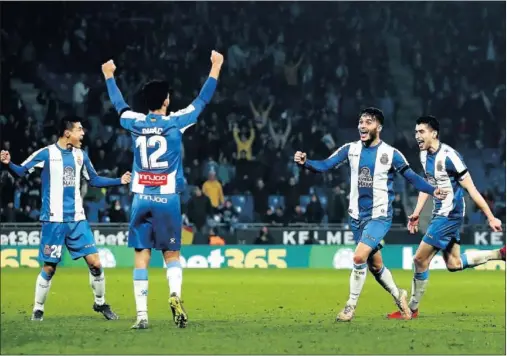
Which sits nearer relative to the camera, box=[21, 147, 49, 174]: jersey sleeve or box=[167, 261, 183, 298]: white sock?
box=[167, 261, 183, 298]: white sock

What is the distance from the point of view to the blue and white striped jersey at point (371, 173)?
1105cm

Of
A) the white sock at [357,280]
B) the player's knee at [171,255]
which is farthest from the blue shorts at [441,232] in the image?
the player's knee at [171,255]

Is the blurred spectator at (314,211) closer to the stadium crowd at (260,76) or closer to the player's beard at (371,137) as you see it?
the stadium crowd at (260,76)

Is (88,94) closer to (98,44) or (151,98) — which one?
(98,44)

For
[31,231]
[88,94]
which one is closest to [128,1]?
[88,94]

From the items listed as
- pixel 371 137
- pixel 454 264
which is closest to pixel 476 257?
pixel 454 264

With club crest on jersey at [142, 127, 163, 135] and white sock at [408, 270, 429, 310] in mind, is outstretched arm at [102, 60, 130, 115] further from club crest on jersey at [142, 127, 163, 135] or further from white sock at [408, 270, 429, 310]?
white sock at [408, 270, 429, 310]

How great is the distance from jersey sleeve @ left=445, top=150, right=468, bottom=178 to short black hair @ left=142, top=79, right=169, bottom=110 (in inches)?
135

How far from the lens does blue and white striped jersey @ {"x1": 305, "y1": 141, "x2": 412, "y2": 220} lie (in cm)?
1105

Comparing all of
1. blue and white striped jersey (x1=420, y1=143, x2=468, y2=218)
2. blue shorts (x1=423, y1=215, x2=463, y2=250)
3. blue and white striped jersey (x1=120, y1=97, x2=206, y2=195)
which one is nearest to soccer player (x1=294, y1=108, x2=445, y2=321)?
blue and white striped jersey (x1=420, y1=143, x2=468, y2=218)

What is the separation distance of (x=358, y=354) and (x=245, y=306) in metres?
5.32

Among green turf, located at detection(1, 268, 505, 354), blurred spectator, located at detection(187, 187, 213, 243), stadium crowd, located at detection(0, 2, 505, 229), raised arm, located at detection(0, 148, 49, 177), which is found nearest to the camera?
green turf, located at detection(1, 268, 505, 354)

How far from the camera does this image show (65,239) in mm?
11648

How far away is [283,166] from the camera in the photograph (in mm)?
27703
